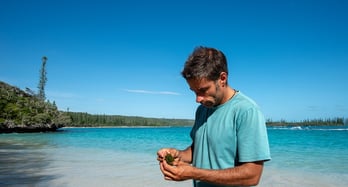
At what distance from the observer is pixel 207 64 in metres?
1.98

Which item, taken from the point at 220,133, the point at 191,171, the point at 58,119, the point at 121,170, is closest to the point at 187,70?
the point at 220,133

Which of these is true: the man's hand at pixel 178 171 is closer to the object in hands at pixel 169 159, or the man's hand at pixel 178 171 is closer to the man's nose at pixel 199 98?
the object in hands at pixel 169 159

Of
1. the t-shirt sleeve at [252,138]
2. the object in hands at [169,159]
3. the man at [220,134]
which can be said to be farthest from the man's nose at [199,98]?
the object in hands at [169,159]

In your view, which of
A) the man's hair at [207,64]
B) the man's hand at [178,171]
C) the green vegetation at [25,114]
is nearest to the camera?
the man's hand at [178,171]

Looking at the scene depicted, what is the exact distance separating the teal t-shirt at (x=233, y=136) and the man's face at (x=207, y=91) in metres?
0.06

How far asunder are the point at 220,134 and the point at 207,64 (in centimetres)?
46

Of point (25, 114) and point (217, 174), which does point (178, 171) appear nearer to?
point (217, 174)

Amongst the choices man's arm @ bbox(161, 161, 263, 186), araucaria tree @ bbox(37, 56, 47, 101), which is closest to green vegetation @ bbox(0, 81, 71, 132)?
araucaria tree @ bbox(37, 56, 47, 101)

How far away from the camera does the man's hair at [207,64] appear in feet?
6.52

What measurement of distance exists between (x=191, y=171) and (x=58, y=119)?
75.4 metres

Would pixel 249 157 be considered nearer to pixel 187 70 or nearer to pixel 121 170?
pixel 187 70

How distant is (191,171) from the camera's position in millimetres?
1819

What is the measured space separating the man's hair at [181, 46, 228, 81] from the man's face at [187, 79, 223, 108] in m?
0.03

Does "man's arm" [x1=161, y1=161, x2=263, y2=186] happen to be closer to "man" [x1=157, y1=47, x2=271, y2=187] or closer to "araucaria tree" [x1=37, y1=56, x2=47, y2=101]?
"man" [x1=157, y1=47, x2=271, y2=187]
